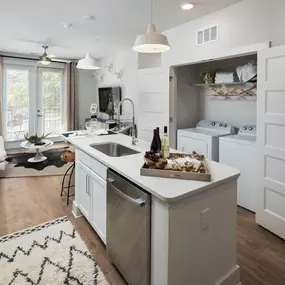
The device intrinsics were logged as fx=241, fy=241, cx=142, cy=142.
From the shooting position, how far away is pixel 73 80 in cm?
736

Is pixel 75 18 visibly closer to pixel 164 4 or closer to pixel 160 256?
pixel 164 4

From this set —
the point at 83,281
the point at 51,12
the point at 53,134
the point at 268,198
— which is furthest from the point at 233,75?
the point at 53,134

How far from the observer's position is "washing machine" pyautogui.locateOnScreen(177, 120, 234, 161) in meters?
3.45

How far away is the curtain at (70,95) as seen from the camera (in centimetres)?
731

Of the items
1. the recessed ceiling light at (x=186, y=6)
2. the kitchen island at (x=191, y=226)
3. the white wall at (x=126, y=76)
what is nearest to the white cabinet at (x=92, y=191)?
the kitchen island at (x=191, y=226)

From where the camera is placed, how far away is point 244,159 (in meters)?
3.05

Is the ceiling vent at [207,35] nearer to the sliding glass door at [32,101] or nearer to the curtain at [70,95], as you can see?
the curtain at [70,95]

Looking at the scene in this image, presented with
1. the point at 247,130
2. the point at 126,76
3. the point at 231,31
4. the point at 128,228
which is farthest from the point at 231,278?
the point at 126,76

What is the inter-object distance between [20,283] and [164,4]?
3181 millimetres

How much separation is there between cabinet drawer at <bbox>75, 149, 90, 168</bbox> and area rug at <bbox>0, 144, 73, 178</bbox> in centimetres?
193

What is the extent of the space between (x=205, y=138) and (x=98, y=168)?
187cm

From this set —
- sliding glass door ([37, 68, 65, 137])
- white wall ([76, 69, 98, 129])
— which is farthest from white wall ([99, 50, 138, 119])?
sliding glass door ([37, 68, 65, 137])

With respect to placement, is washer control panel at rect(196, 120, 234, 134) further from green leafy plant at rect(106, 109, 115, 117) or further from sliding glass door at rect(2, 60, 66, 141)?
sliding glass door at rect(2, 60, 66, 141)

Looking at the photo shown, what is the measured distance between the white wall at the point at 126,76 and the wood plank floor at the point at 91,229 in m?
2.75
